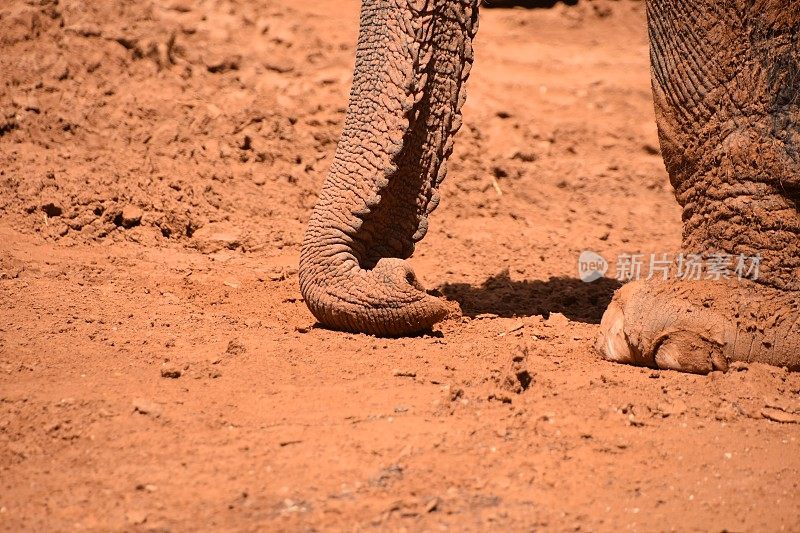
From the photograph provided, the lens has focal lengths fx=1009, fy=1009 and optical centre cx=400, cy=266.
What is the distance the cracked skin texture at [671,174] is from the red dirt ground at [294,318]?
145 mm

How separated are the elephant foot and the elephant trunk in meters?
0.78

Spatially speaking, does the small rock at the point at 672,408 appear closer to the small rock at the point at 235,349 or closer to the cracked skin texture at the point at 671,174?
the cracked skin texture at the point at 671,174

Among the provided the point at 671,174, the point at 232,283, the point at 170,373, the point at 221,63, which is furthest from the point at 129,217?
the point at 671,174

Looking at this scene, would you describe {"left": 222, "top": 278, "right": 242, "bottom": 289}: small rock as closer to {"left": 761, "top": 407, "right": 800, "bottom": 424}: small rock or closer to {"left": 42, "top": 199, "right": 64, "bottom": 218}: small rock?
{"left": 42, "top": 199, "right": 64, "bottom": 218}: small rock

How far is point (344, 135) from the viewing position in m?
3.94

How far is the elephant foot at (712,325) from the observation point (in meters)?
3.62

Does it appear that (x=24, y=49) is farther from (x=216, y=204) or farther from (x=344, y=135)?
(x=344, y=135)

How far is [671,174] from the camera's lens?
4.02 m

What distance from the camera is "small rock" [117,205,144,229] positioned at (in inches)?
195

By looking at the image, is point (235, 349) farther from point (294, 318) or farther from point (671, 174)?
point (671, 174)

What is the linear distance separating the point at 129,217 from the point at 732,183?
283 centimetres


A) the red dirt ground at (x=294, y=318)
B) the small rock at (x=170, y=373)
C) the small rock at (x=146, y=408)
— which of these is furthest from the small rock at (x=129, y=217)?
the small rock at (x=146, y=408)

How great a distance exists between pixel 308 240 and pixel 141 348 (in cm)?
75

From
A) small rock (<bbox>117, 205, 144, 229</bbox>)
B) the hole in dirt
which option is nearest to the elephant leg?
small rock (<bbox>117, 205, 144, 229</bbox>)
